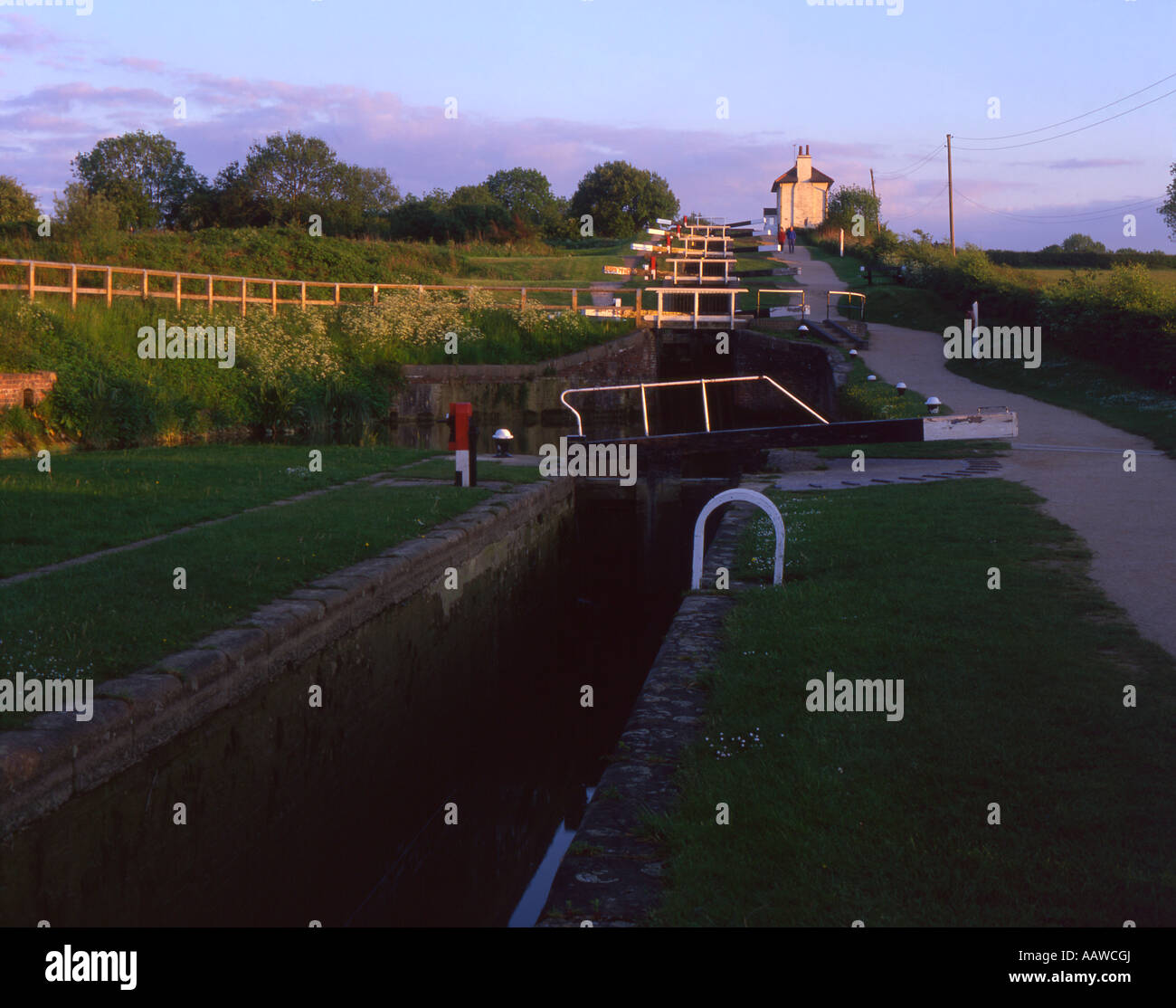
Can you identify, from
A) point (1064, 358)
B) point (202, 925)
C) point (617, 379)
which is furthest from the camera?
point (617, 379)

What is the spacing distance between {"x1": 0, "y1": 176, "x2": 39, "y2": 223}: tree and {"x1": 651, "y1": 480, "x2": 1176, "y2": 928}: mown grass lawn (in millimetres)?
38457

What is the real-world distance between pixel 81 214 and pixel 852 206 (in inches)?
1814

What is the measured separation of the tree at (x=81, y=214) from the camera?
94.5 feet

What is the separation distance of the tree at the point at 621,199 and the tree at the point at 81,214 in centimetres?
4231

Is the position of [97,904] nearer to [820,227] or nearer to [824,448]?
[824,448]

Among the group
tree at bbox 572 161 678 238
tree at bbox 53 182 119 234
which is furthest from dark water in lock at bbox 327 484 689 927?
tree at bbox 572 161 678 238

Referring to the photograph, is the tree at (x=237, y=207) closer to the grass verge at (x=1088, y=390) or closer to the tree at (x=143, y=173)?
the tree at (x=143, y=173)

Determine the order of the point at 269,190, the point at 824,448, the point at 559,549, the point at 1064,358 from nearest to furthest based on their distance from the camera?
the point at 559,549
the point at 824,448
the point at 1064,358
the point at 269,190

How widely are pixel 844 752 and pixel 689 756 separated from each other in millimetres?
631

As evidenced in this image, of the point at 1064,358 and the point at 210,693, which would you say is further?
the point at 1064,358

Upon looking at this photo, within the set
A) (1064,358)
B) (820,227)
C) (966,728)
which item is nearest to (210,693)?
(966,728)

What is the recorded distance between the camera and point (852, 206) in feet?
208

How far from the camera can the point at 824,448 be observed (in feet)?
52.7

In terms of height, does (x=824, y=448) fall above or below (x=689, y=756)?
above
